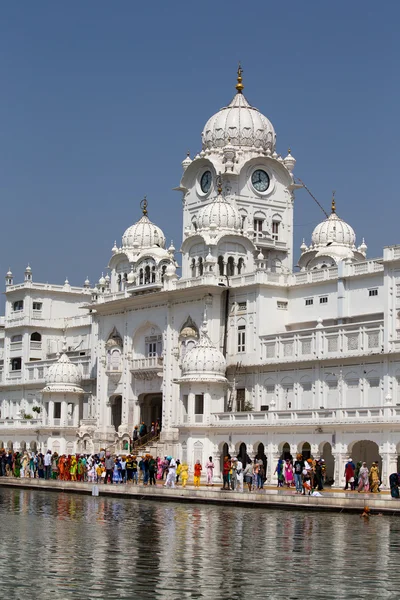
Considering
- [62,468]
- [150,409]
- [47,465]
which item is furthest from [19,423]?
[62,468]

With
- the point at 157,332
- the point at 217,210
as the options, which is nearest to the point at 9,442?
the point at 157,332

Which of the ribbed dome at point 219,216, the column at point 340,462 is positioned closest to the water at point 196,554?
the column at point 340,462

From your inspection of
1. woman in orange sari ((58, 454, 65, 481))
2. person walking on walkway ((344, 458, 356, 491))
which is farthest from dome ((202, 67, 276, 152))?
person walking on walkway ((344, 458, 356, 491))

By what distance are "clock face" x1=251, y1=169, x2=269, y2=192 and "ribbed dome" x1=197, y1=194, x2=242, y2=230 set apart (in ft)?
18.4

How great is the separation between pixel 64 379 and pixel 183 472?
21867mm

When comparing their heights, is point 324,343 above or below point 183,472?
above

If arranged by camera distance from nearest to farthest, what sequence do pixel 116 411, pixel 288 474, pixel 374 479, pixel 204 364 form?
pixel 374 479, pixel 288 474, pixel 204 364, pixel 116 411

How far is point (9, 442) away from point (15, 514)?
44.1 meters

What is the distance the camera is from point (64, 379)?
69.6 metres

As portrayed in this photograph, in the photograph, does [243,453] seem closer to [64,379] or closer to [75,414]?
[75,414]

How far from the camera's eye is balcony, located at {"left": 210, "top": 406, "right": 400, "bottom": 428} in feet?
154

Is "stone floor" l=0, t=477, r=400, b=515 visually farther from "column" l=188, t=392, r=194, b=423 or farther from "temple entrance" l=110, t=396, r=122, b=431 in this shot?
"temple entrance" l=110, t=396, r=122, b=431

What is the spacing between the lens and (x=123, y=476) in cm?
4956

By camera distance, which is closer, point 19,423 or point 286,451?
point 286,451
